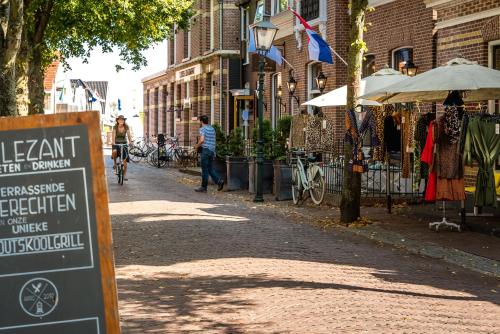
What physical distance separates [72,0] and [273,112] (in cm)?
936

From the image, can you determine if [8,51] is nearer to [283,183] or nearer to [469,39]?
[283,183]

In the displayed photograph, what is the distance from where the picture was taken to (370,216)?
15023mm

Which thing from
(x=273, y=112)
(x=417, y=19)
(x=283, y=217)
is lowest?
(x=283, y=217)

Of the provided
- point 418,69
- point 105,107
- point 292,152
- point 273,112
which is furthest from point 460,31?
point 105,107

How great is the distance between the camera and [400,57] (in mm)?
21391

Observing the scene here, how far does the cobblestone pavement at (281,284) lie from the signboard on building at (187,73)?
3034 centimetres

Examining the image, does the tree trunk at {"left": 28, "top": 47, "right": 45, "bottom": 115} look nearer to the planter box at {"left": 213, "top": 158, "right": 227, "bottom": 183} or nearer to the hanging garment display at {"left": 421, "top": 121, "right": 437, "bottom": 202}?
the planter box at {"left": 213, "top": 158, "right": 227, "bottom": 183}

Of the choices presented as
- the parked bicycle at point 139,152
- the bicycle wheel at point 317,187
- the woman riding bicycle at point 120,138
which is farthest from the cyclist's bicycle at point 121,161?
the parked bicycle at point 139,152

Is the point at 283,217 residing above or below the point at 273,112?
below

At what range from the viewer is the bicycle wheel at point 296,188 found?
17531 mm

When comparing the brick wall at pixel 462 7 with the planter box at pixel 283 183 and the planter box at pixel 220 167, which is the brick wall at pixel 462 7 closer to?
the planter box at pixel 283 183

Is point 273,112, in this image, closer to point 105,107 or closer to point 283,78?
point 283,78

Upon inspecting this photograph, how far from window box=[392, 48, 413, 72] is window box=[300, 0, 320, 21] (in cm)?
526

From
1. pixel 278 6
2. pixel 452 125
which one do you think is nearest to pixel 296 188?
pixel 452 125
